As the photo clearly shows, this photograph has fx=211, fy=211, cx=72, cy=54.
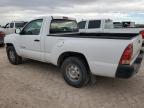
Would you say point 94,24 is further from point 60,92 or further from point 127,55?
point 127,55

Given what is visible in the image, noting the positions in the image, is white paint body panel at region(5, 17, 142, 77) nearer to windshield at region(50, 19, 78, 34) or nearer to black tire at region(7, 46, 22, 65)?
windshield at region(50, 19, 78, 34)

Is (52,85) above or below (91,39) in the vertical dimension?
below

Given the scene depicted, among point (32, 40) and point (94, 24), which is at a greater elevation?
point (94, 24)

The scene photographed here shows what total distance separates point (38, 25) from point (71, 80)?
2172 millimetres

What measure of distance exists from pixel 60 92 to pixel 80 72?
0.69 m

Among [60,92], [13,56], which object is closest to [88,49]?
[60,92]

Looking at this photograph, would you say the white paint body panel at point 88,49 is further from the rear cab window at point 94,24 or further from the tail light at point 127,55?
the rear cab window at point 94,24

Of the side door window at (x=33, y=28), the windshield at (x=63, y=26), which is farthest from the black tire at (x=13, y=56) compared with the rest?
the windshield at (x=63, y=26)

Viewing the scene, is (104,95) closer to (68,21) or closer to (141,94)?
(141,94)

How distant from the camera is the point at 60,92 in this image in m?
5.12

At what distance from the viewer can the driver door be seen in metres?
6.40

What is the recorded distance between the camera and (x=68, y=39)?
5.36 meters

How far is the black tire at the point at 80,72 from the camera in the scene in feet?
16.7

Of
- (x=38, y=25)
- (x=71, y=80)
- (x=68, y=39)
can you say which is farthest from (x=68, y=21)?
(x=71, y=80)
